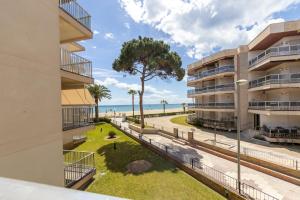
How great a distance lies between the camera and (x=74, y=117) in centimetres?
1210

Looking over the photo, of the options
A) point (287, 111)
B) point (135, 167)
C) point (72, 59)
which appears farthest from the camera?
point (287, 111)

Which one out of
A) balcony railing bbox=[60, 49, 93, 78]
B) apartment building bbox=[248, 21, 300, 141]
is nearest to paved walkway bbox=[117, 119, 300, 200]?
apartment building bbox=[248, 21, 300, 141]

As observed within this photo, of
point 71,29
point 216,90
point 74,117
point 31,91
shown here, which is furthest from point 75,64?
point 216,90

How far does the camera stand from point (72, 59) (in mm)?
11531

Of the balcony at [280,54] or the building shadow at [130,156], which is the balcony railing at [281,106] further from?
the building shadow at [130,156]

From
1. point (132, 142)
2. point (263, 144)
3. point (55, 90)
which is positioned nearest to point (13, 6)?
point (55, 90)

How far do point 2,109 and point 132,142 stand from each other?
22017 mm

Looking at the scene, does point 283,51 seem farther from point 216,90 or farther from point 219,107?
point 219,107

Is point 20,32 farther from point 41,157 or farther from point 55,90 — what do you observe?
point 41,157

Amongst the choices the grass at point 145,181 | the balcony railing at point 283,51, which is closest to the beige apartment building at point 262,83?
the balcony railing at point 283,51

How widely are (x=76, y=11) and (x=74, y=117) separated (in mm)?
6241

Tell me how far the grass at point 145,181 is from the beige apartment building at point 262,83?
496 inches

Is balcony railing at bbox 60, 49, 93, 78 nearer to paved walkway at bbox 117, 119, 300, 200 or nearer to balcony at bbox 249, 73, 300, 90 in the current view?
paved walkway at bbox 117, 119, 300, 200

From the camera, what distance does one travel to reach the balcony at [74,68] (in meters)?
10.5
